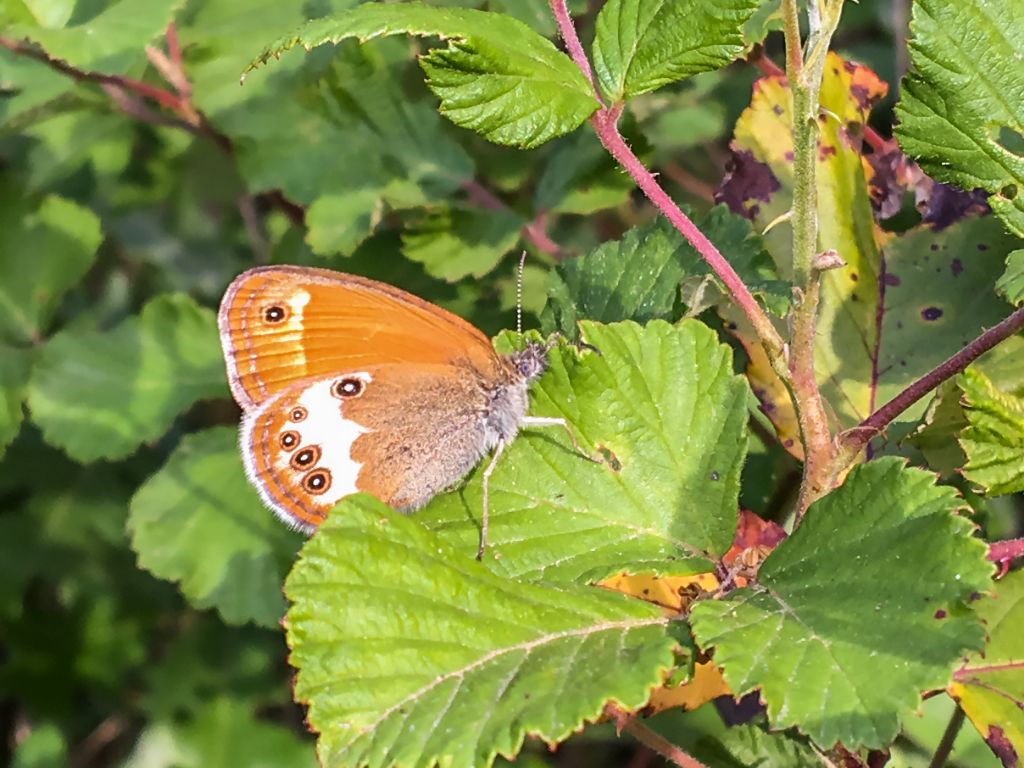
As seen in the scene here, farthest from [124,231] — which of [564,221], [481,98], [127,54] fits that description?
[481,98]

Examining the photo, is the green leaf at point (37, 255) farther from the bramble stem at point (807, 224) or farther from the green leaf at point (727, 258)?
the bramble stem at point (807, 224)

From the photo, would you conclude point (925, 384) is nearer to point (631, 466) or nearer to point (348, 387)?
point (631, 466)

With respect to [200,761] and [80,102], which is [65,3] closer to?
[80,102]

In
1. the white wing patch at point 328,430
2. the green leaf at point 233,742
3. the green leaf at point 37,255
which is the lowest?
the green leaf at point 233,742

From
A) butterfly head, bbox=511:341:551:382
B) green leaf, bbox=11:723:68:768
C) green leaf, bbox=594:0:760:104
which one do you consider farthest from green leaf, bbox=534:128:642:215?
green leaf, bbox=11:723:68:768

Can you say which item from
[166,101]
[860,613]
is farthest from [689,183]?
[860,613]

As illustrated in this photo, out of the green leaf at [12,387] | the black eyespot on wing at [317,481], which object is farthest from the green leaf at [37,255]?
the black eyespot on wing at [317,481]
